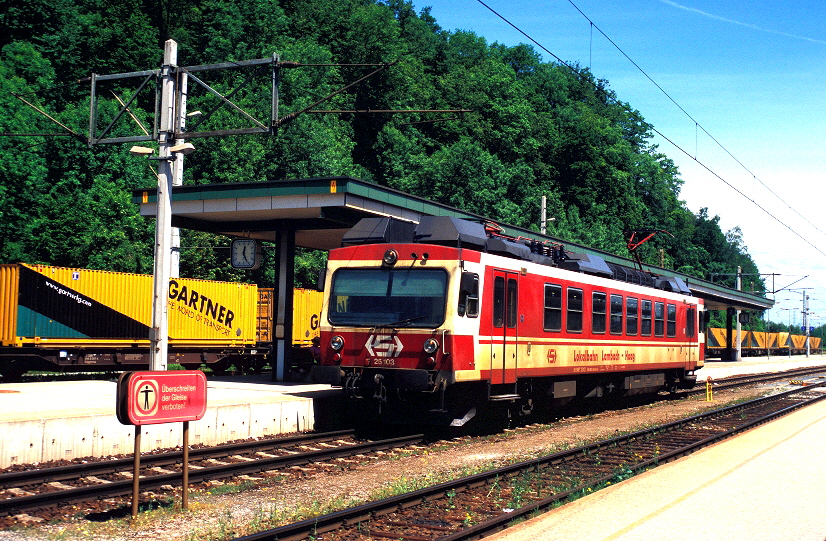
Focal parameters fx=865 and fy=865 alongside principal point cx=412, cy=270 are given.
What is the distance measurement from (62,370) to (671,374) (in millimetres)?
18618

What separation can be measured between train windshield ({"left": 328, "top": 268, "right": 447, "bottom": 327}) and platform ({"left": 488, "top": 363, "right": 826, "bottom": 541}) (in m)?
A: 4.64

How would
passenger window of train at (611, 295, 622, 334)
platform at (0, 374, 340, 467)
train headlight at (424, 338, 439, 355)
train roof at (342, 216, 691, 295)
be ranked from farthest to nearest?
passenger window of train at (611, 295, 622, 334)
train roof at (342, 216, 691, 295)
train headlight at (424, 338, 439, 355)
platform at (0, 374, 340, 467)

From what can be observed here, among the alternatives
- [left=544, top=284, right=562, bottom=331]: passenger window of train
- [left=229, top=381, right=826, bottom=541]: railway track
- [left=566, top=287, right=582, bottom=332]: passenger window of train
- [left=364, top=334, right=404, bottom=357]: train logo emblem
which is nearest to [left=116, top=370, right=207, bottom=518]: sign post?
[left=229, top=381, right=826, bottom=541]: railway track

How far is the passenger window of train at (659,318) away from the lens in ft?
79.9

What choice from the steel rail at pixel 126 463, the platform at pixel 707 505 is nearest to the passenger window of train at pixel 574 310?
the platform at pixel 707 505

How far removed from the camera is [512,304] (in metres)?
16.5

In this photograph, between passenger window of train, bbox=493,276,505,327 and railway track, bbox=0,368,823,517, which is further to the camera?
passenger window of train, bbox=493,276,505,327

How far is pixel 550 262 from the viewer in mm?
18594

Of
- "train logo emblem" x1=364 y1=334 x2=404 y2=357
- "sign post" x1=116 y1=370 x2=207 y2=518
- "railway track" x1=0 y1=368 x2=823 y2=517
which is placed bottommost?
"railway track" x1=0 y1=368 x2=823 y2=517

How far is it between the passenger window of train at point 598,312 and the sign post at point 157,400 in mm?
12244

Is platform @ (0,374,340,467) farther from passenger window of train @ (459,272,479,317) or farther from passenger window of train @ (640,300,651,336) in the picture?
passenger window of train @ (640,300,651,336)

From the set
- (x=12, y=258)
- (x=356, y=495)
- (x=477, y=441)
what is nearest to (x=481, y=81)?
(x=12, y=258)

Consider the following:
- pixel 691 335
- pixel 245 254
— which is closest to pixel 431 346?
pixel 245 254

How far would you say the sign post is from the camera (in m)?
8.80
